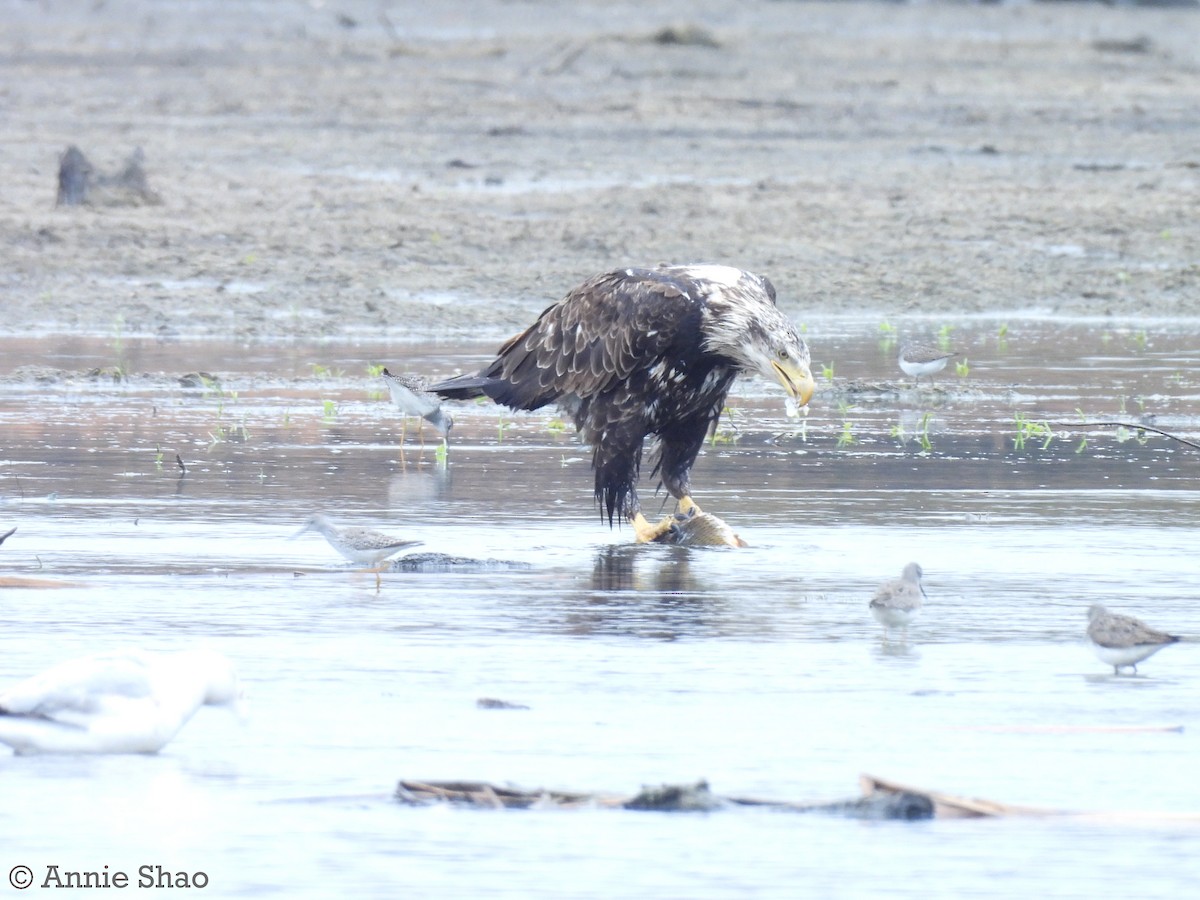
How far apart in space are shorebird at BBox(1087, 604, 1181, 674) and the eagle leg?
286 centimetres

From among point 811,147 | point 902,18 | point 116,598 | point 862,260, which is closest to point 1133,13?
point 902,18

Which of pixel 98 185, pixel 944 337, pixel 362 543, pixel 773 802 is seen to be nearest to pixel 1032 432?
pixel 944 337

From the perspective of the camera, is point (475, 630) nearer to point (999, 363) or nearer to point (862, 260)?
point (999, 363)

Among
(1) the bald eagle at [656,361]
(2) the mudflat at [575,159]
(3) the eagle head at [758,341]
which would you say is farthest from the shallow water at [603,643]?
(2) the mudflat at [575,159]

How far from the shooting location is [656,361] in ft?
30.9

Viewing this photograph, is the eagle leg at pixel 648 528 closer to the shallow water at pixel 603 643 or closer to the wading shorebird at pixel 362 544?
the shallow water at pixel 603 643

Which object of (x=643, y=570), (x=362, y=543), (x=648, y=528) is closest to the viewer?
(x=362, y=543)

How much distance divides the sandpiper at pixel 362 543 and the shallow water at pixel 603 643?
137 millimetres

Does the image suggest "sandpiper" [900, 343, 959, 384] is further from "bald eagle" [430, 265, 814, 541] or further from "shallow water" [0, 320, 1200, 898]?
"bald eagle" [430, 265, 814, 541]

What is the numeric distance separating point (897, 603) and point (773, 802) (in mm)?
1761

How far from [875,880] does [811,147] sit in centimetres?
2288

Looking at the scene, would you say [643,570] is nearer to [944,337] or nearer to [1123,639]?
[1123,639]

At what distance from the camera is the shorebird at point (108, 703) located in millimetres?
5578

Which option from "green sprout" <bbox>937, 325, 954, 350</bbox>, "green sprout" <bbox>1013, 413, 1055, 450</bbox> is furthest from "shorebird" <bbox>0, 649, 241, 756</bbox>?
"green sprout" <bbox>937, 325, 954, 350</bbox>
